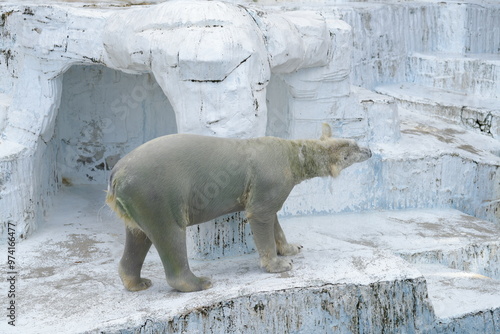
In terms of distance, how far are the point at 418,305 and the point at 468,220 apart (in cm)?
210

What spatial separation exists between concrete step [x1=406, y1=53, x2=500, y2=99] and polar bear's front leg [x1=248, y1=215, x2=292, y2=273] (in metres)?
4.91

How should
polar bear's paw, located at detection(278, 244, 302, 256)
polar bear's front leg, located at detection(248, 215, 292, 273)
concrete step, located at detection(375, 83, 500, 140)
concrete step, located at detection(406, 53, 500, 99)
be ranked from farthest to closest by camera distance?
concrete step, located at detection(406, 53, 500, 99) → concrete step, located at detection(375, 83, 500, 140) → polar bear's paw, located at detection(278, 244, 302, 256) → polar bear's front leg, located at detection(248, 215, 292, 273)

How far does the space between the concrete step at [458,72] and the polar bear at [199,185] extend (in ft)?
14.9

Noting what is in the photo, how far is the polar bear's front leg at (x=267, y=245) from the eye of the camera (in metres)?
3.79

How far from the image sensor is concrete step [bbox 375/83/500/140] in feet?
23.0

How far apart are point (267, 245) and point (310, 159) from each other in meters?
0.54

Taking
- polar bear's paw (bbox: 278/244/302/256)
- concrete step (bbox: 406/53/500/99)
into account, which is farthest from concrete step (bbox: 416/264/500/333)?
concrete step (bbox: 406/53/500/99)

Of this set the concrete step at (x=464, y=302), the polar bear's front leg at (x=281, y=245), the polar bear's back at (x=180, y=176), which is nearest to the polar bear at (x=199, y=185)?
the polar bear's back at (x=180, y=176)

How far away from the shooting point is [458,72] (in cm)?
833

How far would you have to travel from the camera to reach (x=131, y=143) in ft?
20.3

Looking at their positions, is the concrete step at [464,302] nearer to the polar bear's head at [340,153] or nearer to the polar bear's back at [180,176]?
the polar bear's head at [340,153]

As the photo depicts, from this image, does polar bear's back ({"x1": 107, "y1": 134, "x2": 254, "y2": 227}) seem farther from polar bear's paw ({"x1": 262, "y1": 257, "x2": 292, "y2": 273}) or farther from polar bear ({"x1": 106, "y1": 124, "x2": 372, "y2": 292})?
polar bear's paw ({"x1": 262, "y1": 257, "x2": 292, "y2": 273})

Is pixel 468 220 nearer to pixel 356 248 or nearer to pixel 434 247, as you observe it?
pixel 434 247

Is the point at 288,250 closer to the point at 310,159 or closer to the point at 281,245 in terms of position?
the point at 281,245
